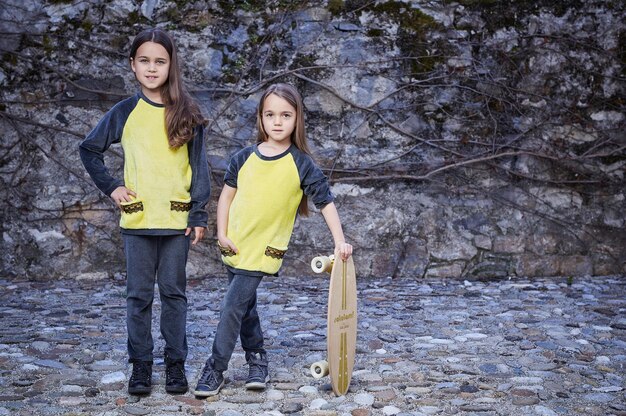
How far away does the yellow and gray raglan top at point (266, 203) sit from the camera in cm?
268

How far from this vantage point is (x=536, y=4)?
513 centimetres

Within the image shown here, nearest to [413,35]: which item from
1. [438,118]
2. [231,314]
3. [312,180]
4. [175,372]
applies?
[438,118]

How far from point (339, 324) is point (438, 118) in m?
2.76

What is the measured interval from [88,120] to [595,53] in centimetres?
341

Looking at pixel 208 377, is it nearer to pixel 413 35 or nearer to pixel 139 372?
pixel 139 372

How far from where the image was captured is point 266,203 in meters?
2.68

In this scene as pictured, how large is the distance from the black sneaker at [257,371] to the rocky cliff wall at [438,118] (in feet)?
7.31

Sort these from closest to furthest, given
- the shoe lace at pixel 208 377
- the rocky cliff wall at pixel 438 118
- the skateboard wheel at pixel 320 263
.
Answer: the skateboard wheel at pixel 320 263, the shoe lace at pixel 208 377, the rocky cliff wall at pixel 438 118

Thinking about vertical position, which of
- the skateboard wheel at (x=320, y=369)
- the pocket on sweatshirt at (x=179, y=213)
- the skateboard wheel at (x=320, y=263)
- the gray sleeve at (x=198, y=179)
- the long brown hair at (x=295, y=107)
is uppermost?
the long brown hair at (x=295, y=107)

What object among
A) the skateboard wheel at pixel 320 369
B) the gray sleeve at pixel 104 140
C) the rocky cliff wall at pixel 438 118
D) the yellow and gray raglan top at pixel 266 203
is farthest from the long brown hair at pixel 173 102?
the rocky cliff wall at pixel 438 118

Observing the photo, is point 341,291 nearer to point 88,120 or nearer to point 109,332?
point 109,332

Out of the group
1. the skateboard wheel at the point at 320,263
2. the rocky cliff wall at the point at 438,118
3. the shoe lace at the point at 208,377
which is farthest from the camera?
the rocky cliff wall at the point at 438,118

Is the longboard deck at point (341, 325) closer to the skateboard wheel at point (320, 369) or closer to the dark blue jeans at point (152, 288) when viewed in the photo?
the skateboard wheel at point (320, 369)

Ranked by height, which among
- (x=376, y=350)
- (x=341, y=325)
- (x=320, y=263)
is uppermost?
(x=320, y=263)
